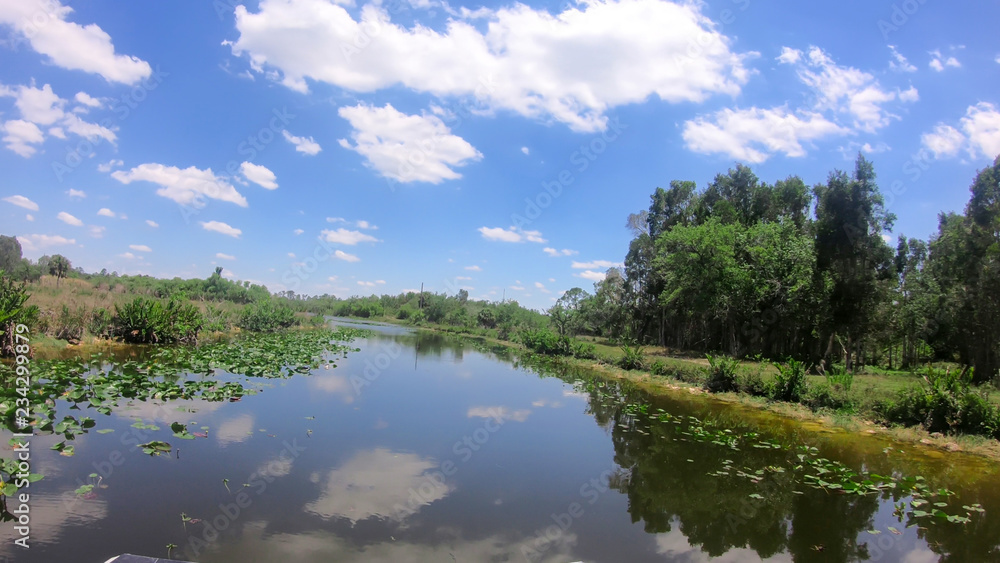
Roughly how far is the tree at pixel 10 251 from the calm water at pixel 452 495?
4296cm

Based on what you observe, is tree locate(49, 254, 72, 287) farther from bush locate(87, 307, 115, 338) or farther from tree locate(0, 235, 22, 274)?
bush locate(87, 307, 115, 338)

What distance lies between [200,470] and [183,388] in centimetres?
590

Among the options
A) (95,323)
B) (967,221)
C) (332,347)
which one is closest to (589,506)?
(95,323)

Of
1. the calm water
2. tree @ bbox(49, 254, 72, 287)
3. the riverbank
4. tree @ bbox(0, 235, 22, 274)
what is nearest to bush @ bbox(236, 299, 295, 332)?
tree @ bbox(49, 254, 72, 287)

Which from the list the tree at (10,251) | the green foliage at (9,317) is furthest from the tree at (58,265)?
the green foliage at (9,317)

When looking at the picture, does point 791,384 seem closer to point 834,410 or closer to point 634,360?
point 834,410

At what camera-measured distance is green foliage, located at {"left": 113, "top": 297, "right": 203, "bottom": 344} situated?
1842 centimetres

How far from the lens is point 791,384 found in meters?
16.6

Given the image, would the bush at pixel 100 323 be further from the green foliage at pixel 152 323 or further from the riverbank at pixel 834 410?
the riverbank at pixel 834 410

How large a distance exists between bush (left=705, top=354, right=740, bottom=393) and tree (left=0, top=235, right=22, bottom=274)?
50.6 meters

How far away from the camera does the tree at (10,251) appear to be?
3822cm

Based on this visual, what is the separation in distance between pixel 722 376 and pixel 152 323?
22968 millimetres

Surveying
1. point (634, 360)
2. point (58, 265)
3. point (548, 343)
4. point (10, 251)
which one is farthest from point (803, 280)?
point (10, 251)

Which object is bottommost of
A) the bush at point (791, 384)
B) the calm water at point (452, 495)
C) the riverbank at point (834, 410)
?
the calm water at point (452, 495)
